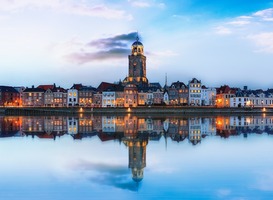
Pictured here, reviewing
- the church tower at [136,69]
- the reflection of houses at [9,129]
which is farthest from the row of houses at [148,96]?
the reflection of houses at [9,129]

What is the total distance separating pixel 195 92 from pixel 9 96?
190 ft

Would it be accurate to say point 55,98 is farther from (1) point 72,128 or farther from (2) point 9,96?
(1) point 72,128

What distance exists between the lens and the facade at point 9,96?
110 m

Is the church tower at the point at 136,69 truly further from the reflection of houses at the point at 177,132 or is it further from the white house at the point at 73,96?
the reflection of houses at the point at 177,132

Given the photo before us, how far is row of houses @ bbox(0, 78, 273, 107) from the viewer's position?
95.9m

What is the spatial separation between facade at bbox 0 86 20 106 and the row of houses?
860 cm

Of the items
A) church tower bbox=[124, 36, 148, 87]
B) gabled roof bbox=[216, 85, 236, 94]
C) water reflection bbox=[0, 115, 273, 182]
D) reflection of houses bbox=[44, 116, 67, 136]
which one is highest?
church tower bbox=[124, 36, 148, 87]

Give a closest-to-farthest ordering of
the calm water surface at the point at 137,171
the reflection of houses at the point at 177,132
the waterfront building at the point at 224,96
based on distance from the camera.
A: the calm water surface at the point at 137,171
the reflection of houses at the point at 177,132
the waterfront building at the point at 224,96

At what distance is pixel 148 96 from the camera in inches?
3821

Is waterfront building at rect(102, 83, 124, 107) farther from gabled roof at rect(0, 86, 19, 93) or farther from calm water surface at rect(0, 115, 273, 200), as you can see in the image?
calm water surface at rect(0, 115, 273, 200)

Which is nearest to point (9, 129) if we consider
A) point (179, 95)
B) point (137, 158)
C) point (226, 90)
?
point (137, 158)

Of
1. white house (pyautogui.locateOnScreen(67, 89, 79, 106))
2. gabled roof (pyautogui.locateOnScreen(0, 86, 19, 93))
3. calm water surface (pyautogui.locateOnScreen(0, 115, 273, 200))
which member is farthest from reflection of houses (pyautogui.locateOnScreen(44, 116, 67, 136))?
gabled roof (pyautogui.locateOnScreen(0, 86, 19, 93))

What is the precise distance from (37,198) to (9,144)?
13359 mm

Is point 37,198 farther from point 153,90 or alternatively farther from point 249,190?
point 153,90
